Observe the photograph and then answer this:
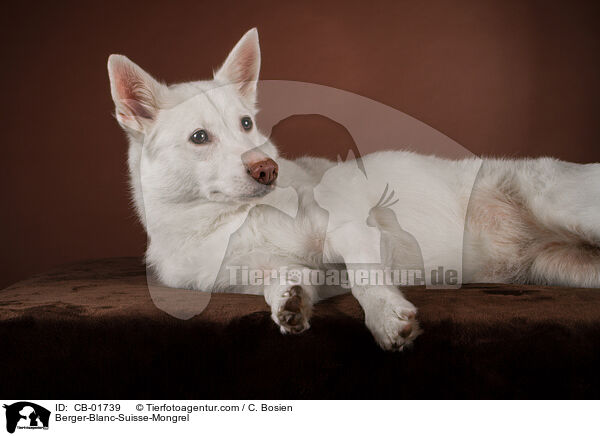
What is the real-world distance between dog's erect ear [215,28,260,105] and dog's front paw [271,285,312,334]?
110 centimetres

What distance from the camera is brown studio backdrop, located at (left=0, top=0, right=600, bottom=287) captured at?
143 inches

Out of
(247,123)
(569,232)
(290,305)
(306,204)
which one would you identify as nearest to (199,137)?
(247,123)

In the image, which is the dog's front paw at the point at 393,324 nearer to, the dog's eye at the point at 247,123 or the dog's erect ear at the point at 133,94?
the dog's eye at the point at 247,123

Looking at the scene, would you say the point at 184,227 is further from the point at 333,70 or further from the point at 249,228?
the point at 333,70

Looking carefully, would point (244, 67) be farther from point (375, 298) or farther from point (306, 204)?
point (375, 298)

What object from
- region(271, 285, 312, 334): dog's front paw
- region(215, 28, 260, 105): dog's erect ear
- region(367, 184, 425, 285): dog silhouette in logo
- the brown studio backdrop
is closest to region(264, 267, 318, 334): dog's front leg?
region(271, 285, 312, 334): dog's front paw

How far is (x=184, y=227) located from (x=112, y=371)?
65cm

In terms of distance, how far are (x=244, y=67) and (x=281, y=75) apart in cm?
150

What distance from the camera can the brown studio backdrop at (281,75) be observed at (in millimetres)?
3621

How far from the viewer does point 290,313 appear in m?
1.46

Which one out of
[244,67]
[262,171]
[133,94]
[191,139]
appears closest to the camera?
[262,171]
